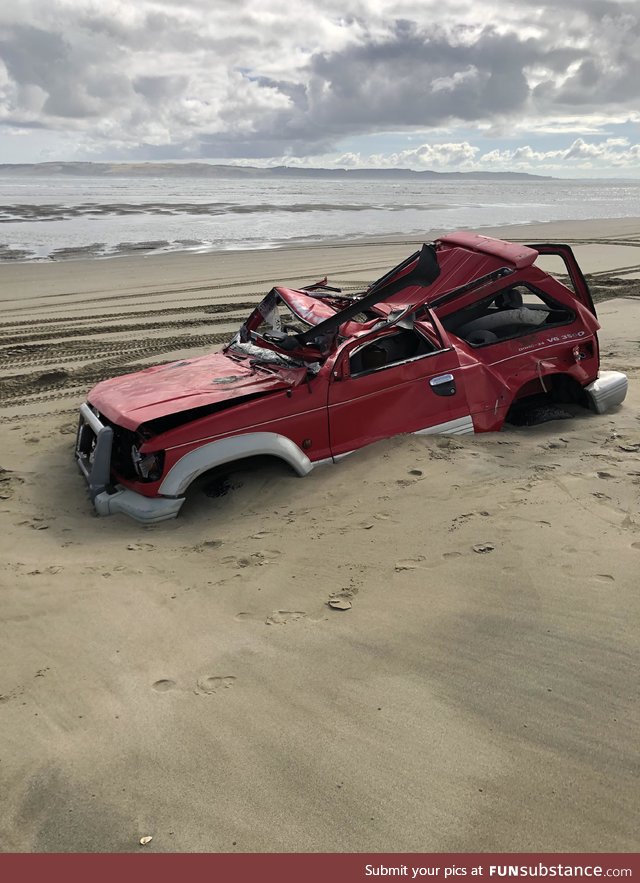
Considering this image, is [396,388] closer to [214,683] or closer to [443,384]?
[443,384]

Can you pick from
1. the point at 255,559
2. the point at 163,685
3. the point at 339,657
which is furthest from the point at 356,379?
the point at 163,685

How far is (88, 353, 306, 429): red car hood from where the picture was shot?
203 inches

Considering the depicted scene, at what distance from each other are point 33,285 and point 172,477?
40.7 feet

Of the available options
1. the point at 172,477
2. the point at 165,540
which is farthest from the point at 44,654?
the point at 172,477

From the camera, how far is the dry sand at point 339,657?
102 inches

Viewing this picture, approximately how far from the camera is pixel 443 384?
6000 millimetres

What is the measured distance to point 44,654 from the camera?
350cm

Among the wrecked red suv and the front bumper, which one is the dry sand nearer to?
the front bumper

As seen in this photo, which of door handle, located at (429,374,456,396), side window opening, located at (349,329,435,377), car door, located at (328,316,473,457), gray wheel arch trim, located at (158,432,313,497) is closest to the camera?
gray wheel arch trim, located at (158,432,313,497)

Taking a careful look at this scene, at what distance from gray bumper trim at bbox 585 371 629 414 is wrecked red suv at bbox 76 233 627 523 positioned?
1 cm

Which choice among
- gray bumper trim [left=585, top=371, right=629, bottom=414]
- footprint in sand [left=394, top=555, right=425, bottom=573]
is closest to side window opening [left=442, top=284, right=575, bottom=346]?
gray bumper trim [left=585, top=371, right=629, bottom=414]

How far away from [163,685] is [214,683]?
0.76 feet

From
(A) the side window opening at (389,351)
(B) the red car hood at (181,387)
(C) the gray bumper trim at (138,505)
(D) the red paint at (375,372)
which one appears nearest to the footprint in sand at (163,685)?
(C) the gray bumper trim at (138,505)
